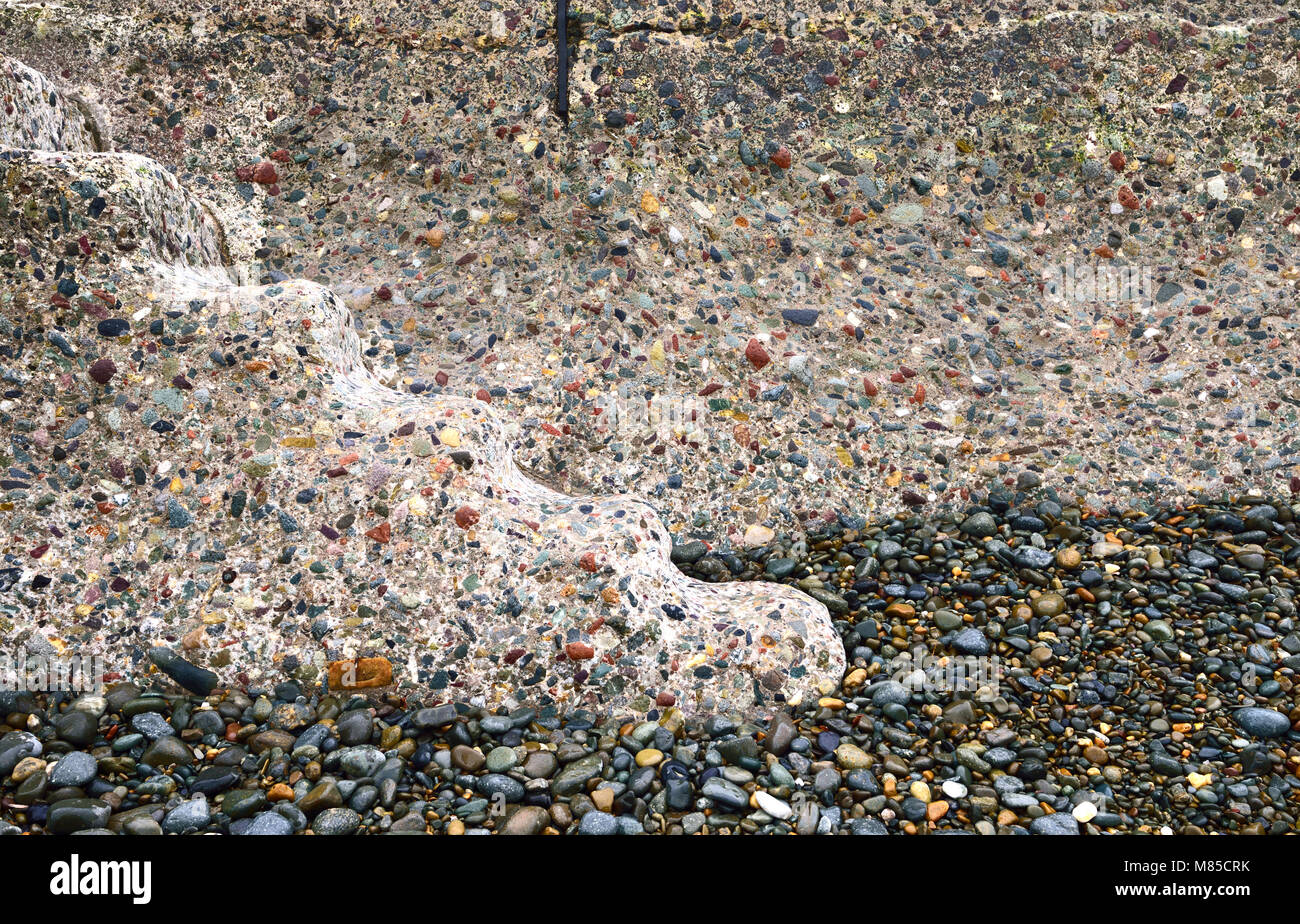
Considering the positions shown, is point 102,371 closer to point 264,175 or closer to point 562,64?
point 264,175

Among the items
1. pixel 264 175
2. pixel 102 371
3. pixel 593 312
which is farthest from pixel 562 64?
pixel 102 371

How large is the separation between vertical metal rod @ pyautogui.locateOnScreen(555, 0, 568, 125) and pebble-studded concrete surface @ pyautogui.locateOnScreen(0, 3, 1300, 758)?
4.6 inches

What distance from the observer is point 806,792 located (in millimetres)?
4613

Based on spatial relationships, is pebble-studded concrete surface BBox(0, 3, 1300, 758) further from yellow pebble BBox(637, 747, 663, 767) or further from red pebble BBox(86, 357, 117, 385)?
yellow pebble BBox(637, 747, 663, 767)

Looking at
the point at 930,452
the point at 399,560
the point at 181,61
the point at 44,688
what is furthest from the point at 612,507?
the point at 181,61

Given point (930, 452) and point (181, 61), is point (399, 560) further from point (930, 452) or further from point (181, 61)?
point (181, 61)

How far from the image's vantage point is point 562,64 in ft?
27.2

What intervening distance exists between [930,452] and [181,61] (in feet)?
22.9

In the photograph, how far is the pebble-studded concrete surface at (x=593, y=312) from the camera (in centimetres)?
541

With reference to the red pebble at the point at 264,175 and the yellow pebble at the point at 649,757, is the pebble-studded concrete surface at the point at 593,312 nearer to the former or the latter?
the red pebble at the point at 264,175

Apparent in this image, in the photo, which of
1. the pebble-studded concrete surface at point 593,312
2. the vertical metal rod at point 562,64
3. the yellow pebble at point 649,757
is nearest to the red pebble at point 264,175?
the pebble-studded concrete surface at point 593,312

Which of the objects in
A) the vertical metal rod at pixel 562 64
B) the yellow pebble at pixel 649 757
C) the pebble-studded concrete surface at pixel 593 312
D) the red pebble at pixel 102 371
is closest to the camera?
the yellow pebble at pixel 649 757

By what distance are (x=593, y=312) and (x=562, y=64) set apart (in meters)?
2.34

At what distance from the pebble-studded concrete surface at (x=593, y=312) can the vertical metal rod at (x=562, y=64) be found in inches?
4.6
